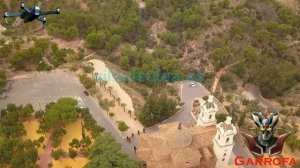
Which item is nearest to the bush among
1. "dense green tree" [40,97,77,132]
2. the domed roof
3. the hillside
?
the domed roof

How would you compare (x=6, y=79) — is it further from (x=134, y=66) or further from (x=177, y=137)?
(x=177, y=137)

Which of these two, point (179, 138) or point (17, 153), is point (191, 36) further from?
point (17, 153)

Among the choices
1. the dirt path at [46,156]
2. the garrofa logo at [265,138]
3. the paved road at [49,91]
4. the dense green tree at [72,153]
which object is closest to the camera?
the garrofa logo at [265,138]

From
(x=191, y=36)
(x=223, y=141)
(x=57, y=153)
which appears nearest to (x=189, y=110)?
(x=223, y=141)

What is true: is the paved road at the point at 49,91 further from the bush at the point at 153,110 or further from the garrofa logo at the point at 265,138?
the garrofa logo at the point at 265,138

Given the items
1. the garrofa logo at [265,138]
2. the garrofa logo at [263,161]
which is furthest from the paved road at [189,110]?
the garrofa logo at [265,138]

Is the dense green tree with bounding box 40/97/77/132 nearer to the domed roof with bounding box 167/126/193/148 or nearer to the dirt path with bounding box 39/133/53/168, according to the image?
the dirt path with bounding box 39/133/53/168

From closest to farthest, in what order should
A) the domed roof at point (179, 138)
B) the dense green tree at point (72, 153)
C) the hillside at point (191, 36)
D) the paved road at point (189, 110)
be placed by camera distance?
the domed roof at point (179, 138) < the dense green tree at point (72, 153) < the paved road at point (189, 110) < the hillside at point (191, 36)

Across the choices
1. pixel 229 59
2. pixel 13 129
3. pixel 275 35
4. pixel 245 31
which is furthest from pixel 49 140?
pixel 275 35
